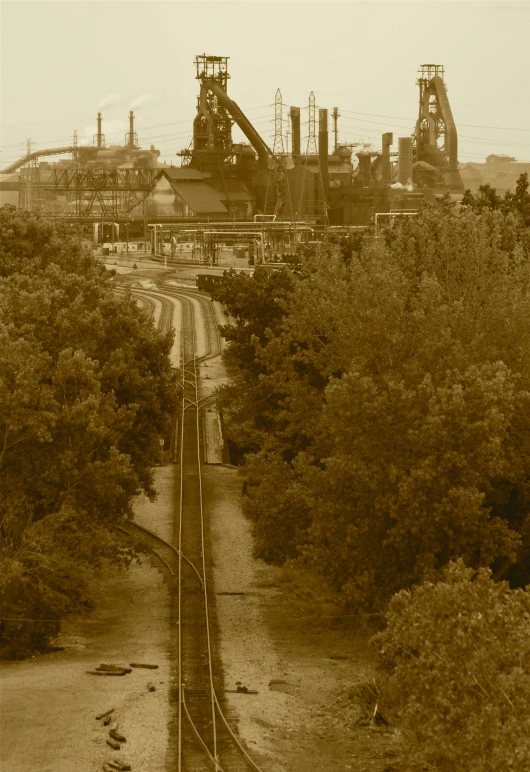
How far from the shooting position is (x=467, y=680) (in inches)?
448

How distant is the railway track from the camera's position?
15602 millimetres

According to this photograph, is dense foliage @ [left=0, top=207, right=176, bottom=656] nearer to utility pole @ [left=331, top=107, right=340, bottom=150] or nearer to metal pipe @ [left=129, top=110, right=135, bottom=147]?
utility pole @ [left=331, top=107, right=340, bottom=150]

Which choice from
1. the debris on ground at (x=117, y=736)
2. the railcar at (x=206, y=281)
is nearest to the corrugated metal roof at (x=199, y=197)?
the railcar at (x=206, y=281)

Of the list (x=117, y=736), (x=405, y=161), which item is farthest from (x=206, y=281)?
(x=117, y=736)

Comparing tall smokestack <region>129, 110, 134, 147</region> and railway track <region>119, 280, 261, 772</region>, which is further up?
tall smokestack <region>129, 110, 134, 147</region>

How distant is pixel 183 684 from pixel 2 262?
15.3 meters

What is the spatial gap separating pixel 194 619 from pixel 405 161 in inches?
3200

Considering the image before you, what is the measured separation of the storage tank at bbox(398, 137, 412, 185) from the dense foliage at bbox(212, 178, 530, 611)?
7436 centimetres

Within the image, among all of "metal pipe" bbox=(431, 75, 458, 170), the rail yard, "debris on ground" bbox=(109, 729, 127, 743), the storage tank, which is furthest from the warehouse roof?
"debris on ground" bbox=(109, 729, 127, 743)

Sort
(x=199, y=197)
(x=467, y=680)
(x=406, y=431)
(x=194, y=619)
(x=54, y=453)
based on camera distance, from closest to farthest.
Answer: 1. (x=467, y=680)
2. (x=406, y=431)
3. (x=54, y=453)
4. (x=194, y=619)
5. (x=199, y=197)

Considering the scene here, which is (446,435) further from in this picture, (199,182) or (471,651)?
(199,182)

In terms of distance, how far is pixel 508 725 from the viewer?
10.4 metres

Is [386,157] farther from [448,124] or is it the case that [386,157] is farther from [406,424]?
[406,424]

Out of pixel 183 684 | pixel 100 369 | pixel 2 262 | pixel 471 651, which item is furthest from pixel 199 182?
pixel 471 651
